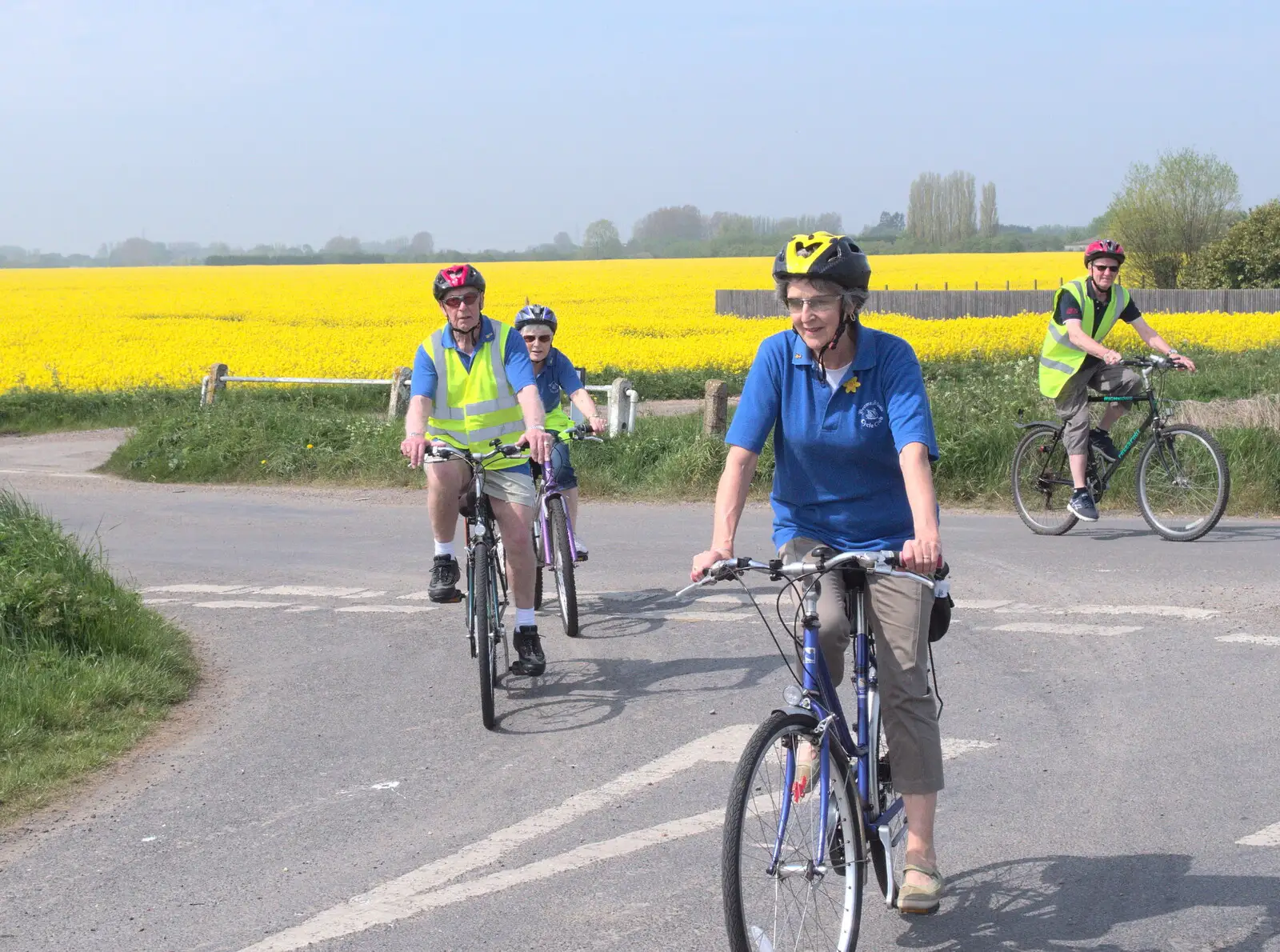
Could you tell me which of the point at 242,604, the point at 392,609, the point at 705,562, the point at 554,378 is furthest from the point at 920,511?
the point at 242,604

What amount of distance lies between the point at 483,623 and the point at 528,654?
35.0 inches

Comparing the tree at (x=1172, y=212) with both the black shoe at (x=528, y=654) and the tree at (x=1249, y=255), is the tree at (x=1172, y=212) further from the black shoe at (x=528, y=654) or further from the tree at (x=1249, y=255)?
the black shoe at (x=528, y=654)

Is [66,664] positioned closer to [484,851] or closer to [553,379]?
[484,851]

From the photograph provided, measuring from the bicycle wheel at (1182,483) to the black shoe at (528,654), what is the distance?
514 centimetres

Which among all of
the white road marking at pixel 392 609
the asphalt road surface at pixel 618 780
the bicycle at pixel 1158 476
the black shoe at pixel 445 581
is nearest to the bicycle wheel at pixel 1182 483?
the bicycle at pixel 1158 476

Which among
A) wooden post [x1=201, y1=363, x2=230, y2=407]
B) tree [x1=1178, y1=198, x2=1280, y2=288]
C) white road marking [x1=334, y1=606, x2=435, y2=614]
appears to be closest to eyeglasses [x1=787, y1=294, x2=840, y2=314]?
white road marking [x1=334, y1=606, x2=435, y2=614]

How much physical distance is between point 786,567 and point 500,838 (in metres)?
1.77

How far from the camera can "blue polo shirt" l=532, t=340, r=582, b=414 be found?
29.8ft

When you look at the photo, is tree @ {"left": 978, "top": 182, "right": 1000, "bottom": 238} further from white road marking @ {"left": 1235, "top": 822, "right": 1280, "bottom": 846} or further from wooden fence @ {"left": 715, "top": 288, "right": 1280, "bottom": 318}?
white road marking @ {"left": 1235, "top": 822, "right": 1280, "bottom": 846}

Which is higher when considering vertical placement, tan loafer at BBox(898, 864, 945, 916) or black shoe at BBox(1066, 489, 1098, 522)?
black shoe at BBox(1066, 489, 1098, 522)

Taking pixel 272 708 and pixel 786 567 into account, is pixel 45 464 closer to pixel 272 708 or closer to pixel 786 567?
pixel 272 708

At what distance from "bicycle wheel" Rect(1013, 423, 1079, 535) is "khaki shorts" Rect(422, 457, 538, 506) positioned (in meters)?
5.08

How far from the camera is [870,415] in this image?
4121 mm

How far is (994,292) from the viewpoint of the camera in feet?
119
